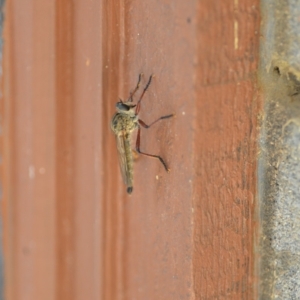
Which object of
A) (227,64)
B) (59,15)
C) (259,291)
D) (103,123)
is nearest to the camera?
(227,64)

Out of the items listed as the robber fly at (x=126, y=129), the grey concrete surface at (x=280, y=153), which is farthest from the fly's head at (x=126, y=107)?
the grey concrete surface at (x=280, y=153)

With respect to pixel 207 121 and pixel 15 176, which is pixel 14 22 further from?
pixel 207 121

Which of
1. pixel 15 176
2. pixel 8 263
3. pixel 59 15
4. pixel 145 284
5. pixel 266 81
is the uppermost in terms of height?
pixel 59 15

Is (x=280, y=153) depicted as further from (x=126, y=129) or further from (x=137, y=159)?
(x=126, y=129)

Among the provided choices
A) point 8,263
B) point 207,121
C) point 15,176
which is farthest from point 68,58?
point 8,263

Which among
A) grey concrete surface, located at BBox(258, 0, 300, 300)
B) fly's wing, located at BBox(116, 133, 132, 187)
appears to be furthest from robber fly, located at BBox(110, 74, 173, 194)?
grey concrete surface, located at BBox(258, 0, 300, 300)

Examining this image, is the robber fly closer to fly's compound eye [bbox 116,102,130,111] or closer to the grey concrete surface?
fly's compound eye [bbox 116,102,130,111]

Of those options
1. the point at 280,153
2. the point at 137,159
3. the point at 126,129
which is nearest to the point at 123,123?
the point at 126,129

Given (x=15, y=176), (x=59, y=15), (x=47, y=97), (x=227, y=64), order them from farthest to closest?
(x=15, y=176) → (x=47, y=97) → (x=59, y=15) → (x=227, y=64)
